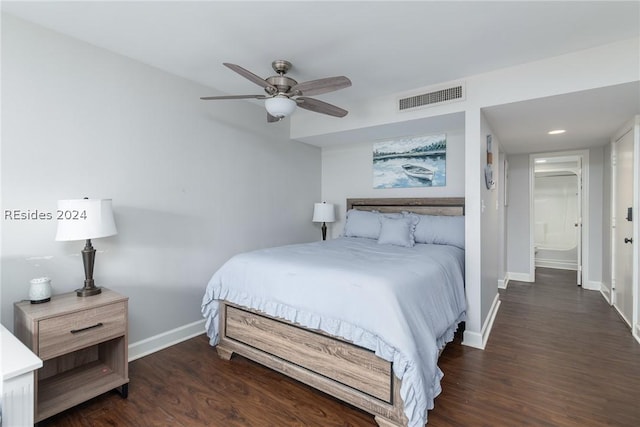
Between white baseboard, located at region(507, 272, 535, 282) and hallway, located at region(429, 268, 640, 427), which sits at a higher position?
white baseboard, located at region(507, 272, 535, 282)

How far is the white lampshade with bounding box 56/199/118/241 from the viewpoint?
1981 mm

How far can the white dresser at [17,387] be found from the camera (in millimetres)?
1220

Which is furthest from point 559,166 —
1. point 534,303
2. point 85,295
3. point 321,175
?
point 85,295

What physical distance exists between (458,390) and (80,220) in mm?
2772

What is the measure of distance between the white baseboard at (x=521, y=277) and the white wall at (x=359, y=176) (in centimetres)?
268

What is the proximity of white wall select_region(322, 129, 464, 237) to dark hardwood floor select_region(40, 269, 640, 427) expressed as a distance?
181 cm

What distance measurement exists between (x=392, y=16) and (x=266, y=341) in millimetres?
2426

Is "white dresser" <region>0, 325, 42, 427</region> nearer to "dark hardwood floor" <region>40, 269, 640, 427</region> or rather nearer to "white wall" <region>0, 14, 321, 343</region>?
"dark hardwood floor" <region>40, 269, 640, 427</region>

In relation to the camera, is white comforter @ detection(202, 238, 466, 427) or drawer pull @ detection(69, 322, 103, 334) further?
drawer pull @ detection(69, 322, 103, 334)

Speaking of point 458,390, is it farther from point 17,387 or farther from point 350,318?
point 17,387

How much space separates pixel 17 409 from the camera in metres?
1.26

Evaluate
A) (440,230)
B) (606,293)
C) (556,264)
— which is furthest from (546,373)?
(556,264)

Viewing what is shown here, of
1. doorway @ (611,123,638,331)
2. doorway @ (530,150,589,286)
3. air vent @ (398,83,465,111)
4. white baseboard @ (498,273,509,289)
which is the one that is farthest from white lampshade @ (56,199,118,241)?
doorway @ (530,150,589,286)

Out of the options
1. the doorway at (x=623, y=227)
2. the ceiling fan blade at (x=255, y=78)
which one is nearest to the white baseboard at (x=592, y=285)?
the doorway at (x=623, y=227)
